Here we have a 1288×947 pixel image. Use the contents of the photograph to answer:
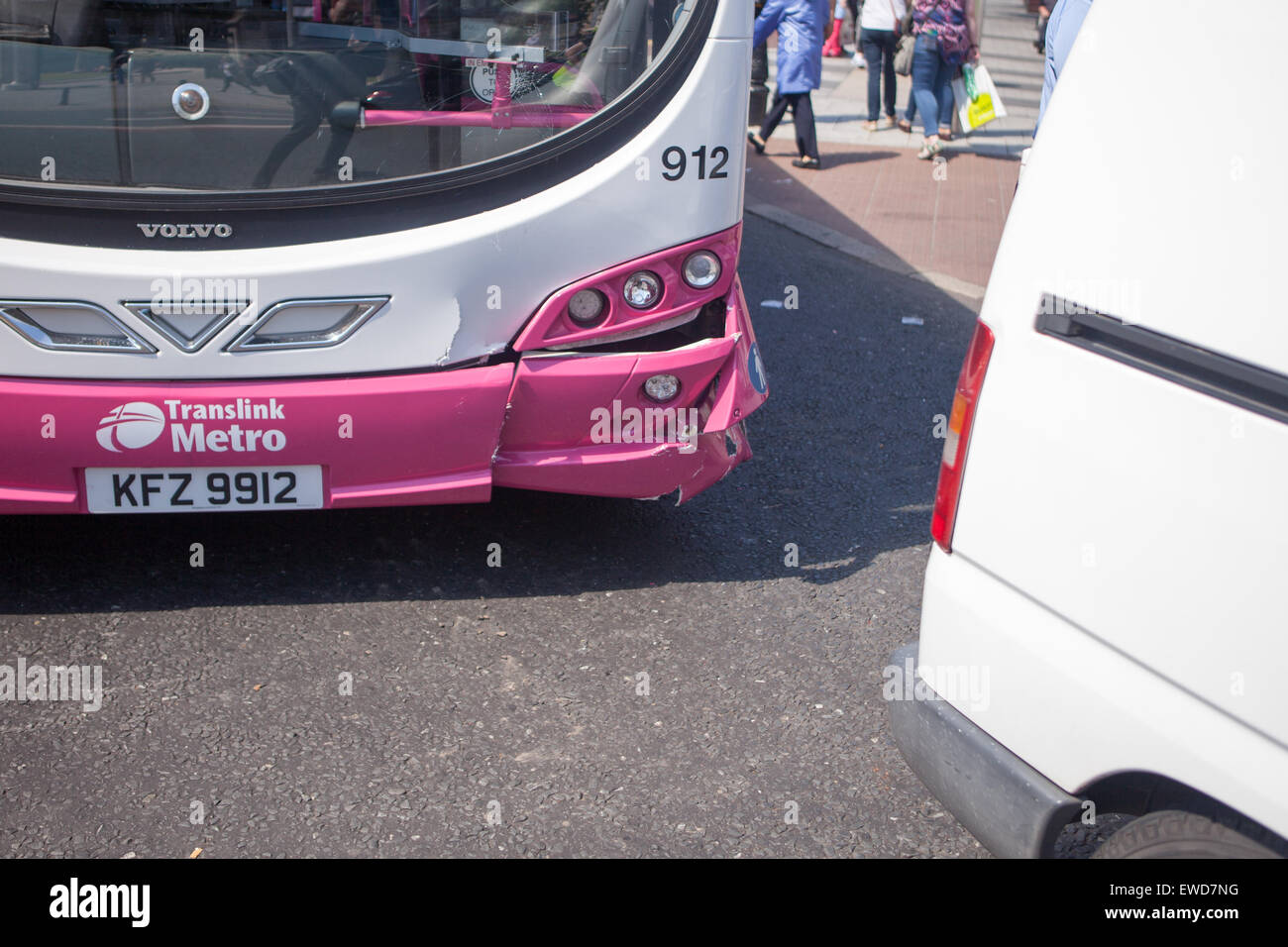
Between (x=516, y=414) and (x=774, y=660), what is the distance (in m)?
1.08

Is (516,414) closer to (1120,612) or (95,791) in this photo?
(95,791)

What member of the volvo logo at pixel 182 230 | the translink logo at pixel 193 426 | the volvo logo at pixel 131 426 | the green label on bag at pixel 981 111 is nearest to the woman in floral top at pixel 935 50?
the green label on bag at pixel 981 111

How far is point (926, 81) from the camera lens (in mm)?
11984

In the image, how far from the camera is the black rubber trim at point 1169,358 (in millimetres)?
1828

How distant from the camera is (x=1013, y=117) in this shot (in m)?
15.3

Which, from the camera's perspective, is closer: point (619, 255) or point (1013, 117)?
point (619, 255)

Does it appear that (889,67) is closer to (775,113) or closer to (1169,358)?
(775,113)

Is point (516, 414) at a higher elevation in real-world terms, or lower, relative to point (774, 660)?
higher

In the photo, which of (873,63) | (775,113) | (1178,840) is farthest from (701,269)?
(873,63)

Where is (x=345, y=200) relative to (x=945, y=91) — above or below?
below

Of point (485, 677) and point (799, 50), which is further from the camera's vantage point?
point (799, 50)

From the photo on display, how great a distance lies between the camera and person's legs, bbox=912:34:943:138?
11797mm

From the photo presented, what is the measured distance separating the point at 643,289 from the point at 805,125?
27.0ft

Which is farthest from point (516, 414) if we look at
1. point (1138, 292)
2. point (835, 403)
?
point (835, 403)
